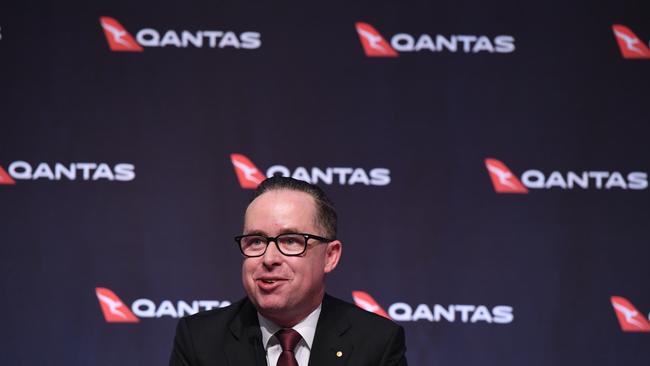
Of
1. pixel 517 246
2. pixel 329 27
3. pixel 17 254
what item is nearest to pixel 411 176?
pixel 517 246

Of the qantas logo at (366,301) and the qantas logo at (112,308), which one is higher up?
the qantas logo at (112,308)

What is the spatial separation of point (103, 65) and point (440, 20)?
5.24ft

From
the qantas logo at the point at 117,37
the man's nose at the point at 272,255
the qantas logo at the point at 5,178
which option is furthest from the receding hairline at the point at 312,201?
the qantas logo at the point at 5,178

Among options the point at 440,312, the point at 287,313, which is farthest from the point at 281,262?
the point at 440,312

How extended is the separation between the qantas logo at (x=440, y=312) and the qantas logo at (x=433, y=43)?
1.16m

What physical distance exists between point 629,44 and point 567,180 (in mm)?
716

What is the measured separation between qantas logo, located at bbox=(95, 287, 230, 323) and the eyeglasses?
1472 mm

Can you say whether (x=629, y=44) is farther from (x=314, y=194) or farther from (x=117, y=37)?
(x=117, y=37)

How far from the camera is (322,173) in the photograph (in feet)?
11.2

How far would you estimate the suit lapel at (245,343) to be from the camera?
198 cm

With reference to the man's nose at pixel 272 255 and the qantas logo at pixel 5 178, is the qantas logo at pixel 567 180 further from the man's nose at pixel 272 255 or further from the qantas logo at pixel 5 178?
the qantas logo at pixel 5 178

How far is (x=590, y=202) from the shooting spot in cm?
342

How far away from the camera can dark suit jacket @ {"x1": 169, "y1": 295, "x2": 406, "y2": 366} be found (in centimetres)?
201

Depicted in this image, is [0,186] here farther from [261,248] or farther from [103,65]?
[261,248]
